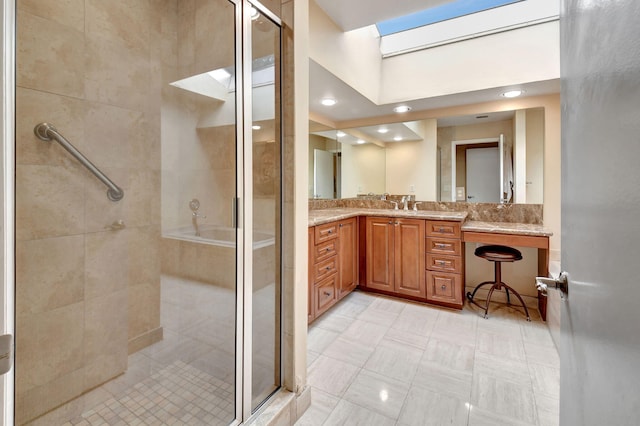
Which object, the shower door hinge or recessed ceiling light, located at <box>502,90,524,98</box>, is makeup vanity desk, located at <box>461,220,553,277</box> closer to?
recessed ceiling light, located at <box>502,90,524,98</box>

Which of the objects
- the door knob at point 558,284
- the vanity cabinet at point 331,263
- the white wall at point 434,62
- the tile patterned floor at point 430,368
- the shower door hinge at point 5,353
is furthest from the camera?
the vanity cabinet at point 331,263

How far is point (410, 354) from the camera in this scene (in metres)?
2.12

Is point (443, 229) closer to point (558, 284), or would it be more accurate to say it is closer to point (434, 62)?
point (434, 62)

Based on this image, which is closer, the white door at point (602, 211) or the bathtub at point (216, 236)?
the white door at point (602, 211)

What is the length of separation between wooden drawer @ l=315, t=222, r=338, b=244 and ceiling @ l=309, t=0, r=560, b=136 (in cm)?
124

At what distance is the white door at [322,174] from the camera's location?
3.52 metres

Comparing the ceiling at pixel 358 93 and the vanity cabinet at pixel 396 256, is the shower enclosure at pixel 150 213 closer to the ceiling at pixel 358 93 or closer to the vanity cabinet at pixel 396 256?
the ceiling at pixel 358 93

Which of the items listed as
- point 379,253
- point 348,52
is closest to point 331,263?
point 379,253

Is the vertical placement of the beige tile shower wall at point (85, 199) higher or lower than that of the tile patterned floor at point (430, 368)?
higher

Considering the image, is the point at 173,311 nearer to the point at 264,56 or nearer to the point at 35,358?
the point at 35,358

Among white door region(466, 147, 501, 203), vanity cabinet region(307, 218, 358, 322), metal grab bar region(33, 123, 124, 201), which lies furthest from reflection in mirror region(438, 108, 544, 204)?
metal grab bar region(33, 123, 124, 201)

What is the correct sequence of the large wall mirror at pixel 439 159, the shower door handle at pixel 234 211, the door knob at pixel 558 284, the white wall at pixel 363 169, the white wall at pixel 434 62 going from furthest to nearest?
1. the white wall at pixel 363 169
2. the large wall mirror at pixel 439 159
3. the white wall at pixel 434 62
4. the shower door handle at pixel 234 211
5. the door knob at pixel 558 284

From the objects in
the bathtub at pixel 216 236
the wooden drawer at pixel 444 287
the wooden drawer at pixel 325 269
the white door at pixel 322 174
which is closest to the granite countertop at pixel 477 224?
the wooden drawer at pixel 325 269

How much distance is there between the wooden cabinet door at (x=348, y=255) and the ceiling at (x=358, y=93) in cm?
124
